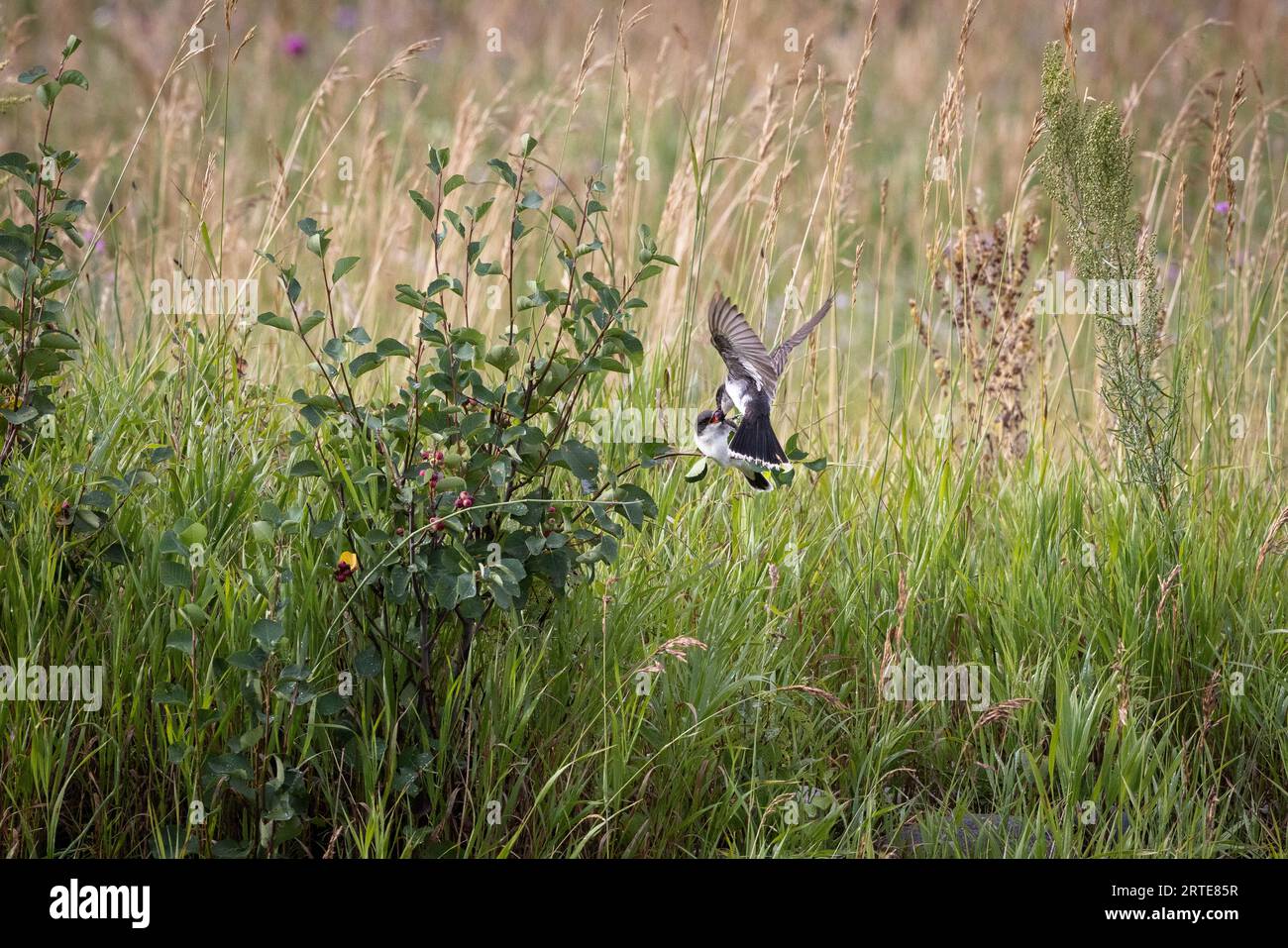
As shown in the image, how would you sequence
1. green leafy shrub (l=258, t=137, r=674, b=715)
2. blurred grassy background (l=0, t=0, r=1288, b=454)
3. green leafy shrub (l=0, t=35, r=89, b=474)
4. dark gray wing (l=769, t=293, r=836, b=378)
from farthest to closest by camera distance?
blurred grassy background (l=0, t=0, r=1288, b=454), dark gray wing (l=769, t=293, r=836, b=378), green leafy shrub (l=0, t=35, r=89, b=474), green leafy shrub (l=258, t=137, r=674, b=715)

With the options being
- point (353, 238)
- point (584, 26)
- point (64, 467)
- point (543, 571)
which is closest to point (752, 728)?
point (543, 571)

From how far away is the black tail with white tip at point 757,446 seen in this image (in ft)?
7.54

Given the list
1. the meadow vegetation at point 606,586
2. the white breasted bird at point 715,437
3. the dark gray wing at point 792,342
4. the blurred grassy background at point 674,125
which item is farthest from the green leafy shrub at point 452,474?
the blurred grassy background at point 674,125

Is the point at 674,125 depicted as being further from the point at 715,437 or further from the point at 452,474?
the point at 452,474

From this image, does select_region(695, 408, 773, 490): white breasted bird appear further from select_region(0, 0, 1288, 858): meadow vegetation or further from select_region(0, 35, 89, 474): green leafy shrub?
select_region(0, 35, 89, 474): green leafy shrub

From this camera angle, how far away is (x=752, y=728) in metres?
2.35

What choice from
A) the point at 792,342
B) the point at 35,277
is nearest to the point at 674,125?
the point at 792,342

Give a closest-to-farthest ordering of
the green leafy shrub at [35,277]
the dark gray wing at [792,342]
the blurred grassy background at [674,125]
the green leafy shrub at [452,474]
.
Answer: the green leafy shrub at [452,474]
the green leafy shrub at [35,277]
the dark gray wing at [792,342]
the blurred grassy background at [674,125]

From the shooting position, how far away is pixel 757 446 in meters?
2.33

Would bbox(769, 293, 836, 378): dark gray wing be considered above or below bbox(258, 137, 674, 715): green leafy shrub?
above

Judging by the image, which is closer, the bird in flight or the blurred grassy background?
the bird in flight

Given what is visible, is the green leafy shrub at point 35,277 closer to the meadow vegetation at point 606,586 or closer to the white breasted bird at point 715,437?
the meadow vegetation at point 606,586

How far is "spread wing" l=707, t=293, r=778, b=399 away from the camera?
7.84 ft

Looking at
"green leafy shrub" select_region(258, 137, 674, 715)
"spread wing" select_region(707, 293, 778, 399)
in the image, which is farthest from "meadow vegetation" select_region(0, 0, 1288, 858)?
"spread wing" select_region(707, 293, 778, 399)
